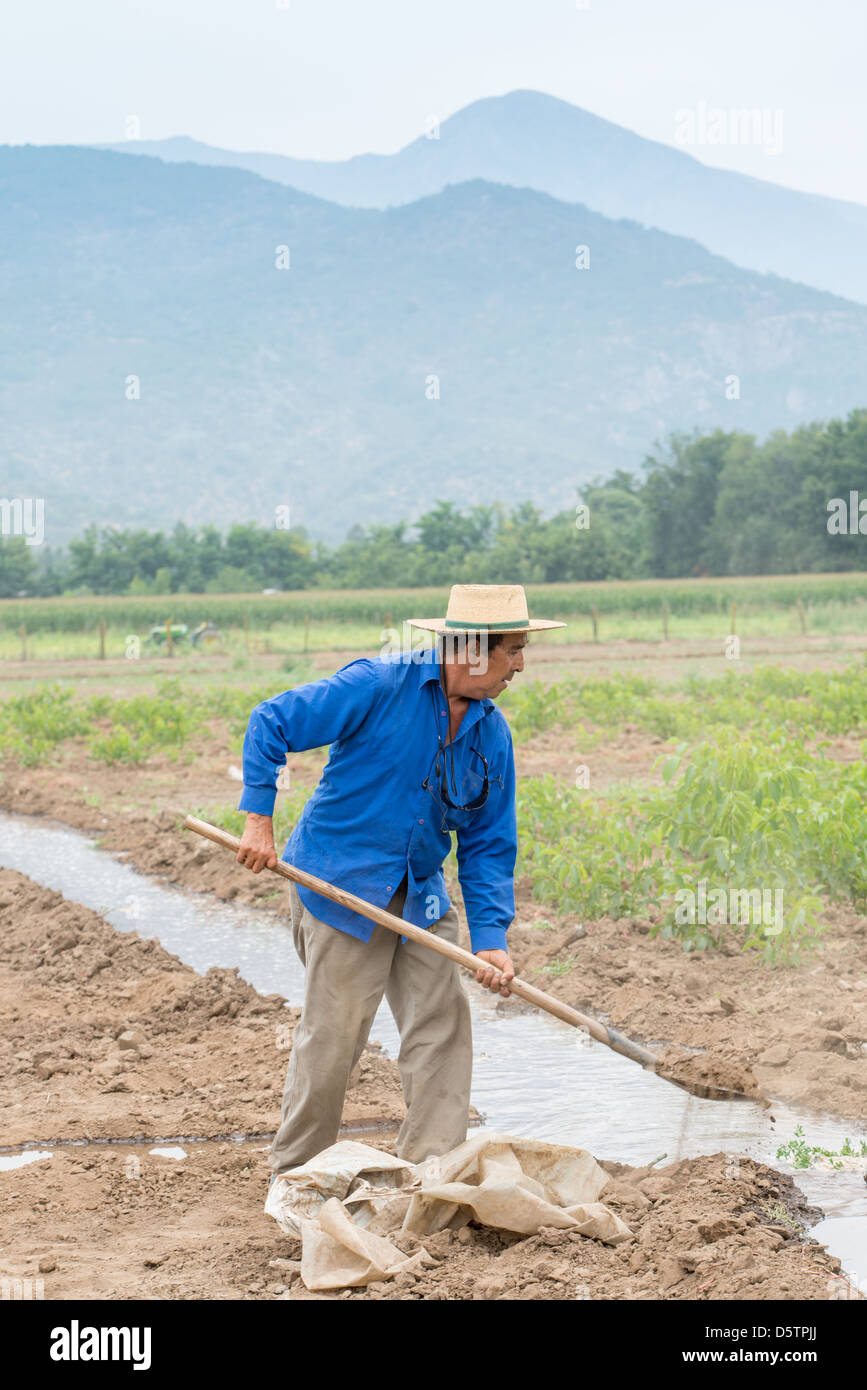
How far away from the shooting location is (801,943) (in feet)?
20.0

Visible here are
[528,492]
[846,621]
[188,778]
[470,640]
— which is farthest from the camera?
[528,492]

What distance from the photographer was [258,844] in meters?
3.55

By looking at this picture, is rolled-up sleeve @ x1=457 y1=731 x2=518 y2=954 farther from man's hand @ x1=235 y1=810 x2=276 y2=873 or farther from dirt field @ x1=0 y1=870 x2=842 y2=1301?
dirt field @ x1=0 y1=870 x2=842 y2=1301

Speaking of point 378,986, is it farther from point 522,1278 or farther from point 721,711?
point 721,711


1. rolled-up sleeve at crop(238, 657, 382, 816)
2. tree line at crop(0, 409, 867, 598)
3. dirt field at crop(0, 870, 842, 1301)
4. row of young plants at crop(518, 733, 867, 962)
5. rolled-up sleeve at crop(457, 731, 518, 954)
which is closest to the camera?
dirt field at crop(0, 870, 842, 1301)

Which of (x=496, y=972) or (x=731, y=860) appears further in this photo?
(x=731, y=860)

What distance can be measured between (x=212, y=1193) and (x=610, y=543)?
197 ft

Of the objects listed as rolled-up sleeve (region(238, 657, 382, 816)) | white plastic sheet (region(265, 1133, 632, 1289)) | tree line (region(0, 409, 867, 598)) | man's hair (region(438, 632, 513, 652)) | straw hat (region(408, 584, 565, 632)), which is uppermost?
tree line (region(0, 409, 867, 598))

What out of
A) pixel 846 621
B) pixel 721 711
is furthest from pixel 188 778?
pixel 846 621

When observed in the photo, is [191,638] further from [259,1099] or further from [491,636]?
[491,636]

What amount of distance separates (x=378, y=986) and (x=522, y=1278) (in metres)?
0.94

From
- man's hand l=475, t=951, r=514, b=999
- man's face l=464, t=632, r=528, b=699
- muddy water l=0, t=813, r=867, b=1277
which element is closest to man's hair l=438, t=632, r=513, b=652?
man's face l=464, t=632, r=528, b=699

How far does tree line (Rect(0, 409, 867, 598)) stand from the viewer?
5709 cm

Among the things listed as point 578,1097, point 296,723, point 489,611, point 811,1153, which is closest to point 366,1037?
point 296,723
